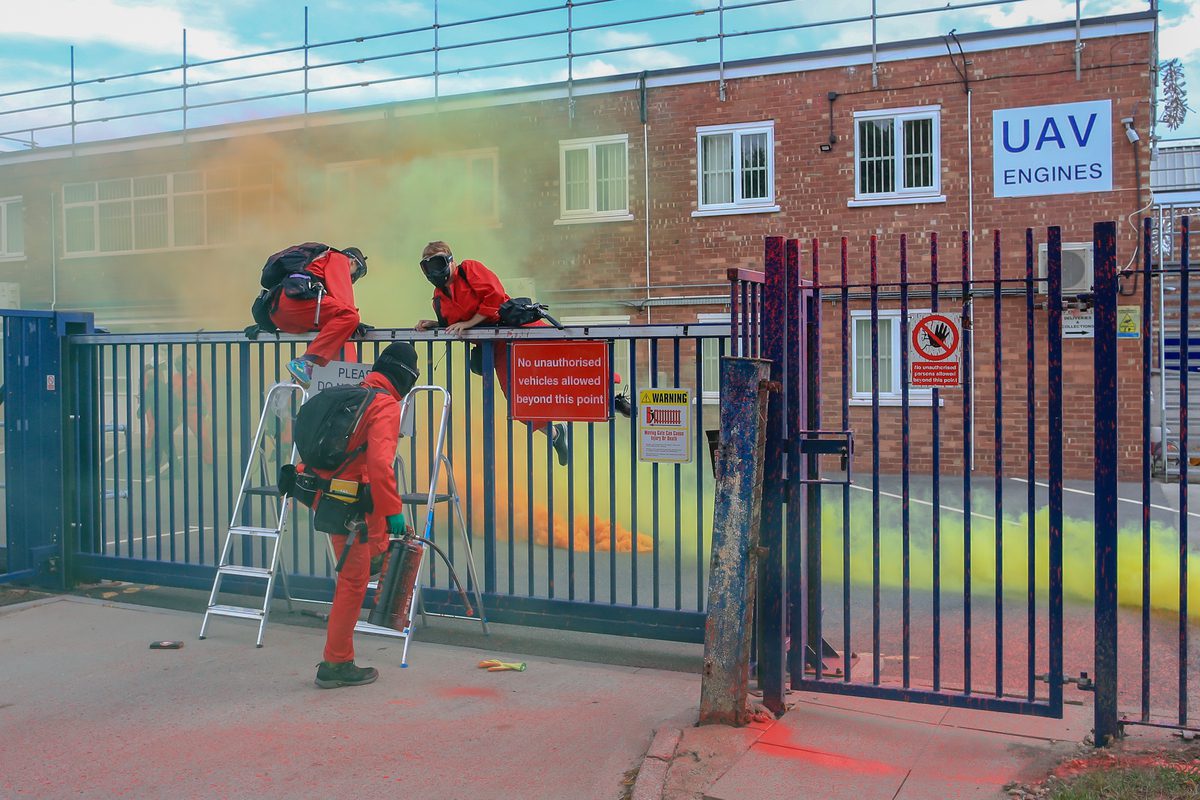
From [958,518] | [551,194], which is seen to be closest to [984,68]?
[551,194]

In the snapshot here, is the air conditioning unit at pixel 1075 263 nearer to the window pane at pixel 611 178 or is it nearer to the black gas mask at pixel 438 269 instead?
the window pane at pixel 611 178

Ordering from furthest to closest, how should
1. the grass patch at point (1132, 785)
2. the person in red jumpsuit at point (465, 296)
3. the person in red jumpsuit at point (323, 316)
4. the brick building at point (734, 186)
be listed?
1. the brick building at point (734, 186)
2. the person in red jumpsuit at point (465, 296)
3. the person in red jumpsuit at point (323, 316)
4. the grass patch at point (1132, 785)

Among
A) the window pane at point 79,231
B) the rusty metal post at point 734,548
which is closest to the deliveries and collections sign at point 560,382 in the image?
the rusty metal post at point 734,548

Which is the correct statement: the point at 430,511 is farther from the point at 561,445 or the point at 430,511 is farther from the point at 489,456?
the point at 561,445

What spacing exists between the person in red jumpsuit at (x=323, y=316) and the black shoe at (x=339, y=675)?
1.93 meters

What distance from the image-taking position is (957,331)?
15.0 feet

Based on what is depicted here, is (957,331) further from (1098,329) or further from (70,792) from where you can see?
(70,792)

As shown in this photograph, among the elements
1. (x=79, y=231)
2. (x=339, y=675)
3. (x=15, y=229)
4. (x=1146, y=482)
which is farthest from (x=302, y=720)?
(x=15, y=229)

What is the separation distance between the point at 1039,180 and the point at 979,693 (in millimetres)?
12972

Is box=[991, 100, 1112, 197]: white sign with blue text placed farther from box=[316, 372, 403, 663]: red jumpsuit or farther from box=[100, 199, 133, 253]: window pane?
box=[100, 199, 133, 253]: window pane

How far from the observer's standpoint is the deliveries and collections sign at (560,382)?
5.82 metres

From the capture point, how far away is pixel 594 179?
1809 cm

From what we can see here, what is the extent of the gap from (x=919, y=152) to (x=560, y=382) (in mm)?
12383

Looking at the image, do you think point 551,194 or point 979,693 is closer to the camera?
point 979,693
